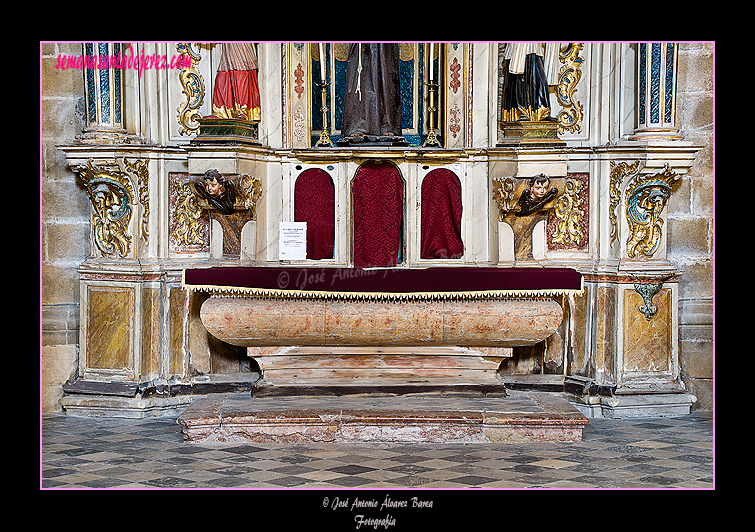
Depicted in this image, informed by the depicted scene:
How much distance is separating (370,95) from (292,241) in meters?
1.42

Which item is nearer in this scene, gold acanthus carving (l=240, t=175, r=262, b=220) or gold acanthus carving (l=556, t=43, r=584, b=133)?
gold acanthus carving (l=240, t=175, r=262, b=220)

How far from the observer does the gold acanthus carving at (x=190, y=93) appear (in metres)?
7.46

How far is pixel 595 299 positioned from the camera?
24.1 feet

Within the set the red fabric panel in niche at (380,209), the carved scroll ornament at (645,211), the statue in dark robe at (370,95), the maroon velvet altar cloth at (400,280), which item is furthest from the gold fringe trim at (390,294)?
the statue in dark robe at (370,95)

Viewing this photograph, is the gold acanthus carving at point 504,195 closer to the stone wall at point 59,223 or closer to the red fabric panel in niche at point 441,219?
the red fabric panel in niche at point 441,219

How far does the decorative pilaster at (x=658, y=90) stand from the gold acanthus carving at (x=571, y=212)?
71cm

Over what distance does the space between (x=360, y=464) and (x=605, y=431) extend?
6.67ft

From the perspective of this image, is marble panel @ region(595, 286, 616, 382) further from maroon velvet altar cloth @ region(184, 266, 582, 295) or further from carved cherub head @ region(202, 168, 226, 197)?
carved cherub head @ region(202, 168, 226, 197)

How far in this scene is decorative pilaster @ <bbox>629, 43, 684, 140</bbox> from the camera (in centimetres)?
704

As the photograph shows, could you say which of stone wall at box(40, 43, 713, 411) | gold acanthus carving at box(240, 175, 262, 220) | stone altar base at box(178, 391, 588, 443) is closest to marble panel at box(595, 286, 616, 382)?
stone wall at box(40, 43, 713, 411)

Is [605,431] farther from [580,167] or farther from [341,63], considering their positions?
[341,63]

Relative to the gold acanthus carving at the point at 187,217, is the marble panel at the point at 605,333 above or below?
below

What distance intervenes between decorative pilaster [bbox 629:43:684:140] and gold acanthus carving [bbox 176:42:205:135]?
11.9ft

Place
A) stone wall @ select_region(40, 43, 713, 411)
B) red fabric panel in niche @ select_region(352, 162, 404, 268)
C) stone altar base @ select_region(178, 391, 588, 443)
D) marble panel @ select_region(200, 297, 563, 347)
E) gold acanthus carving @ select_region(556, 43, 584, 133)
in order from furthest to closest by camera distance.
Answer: red fabric panel in niche @ select_region(352, 162, 404, 268), gold acanthus carving @ select_region(556, 43, 584, 133), stone wall @ select_region(40, 43, 713, 411), marble panel @ select_region(200, 297, 563, 347), stone altar base @ select_region(178, 391, 588, 443)
